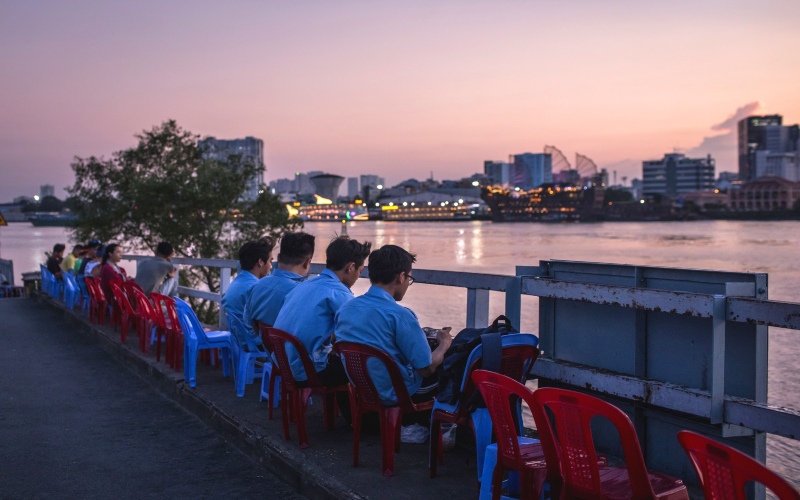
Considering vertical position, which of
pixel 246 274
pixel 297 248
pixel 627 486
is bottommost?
pixel 627 486

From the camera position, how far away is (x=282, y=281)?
6.57m

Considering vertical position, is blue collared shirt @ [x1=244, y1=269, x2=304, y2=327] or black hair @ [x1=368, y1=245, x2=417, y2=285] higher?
black hair @ [x1=368, y1=245, x2=417, y2=285]

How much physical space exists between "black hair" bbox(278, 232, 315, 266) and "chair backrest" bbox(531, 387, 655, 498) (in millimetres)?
3605

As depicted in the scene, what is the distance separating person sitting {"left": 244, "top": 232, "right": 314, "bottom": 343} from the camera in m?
6.53

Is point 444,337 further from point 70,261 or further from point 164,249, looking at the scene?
point 70,261

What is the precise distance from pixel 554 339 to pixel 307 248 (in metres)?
2.28

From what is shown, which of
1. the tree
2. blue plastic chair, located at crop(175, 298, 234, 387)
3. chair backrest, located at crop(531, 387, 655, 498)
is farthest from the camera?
the tree

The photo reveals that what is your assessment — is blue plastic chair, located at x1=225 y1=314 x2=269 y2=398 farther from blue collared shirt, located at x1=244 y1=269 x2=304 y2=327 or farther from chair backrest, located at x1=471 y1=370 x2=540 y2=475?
chair backrest, located at x1=471 y1=370 x2=540 y2=475

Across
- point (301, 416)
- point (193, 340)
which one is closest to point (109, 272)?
point (193, 340)

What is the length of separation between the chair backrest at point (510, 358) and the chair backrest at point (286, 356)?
52.6 inches

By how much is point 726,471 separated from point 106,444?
4.95 m

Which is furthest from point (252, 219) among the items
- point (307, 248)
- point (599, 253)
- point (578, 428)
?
point (599, 253)

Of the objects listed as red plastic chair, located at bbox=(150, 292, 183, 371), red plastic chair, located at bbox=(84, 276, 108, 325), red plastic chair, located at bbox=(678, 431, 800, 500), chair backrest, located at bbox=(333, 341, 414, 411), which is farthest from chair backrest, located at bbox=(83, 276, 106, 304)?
red plastic chair, located at bbox=(678, 431, 800, 500)

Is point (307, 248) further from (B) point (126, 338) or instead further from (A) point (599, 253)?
(A) point (599, 253)
